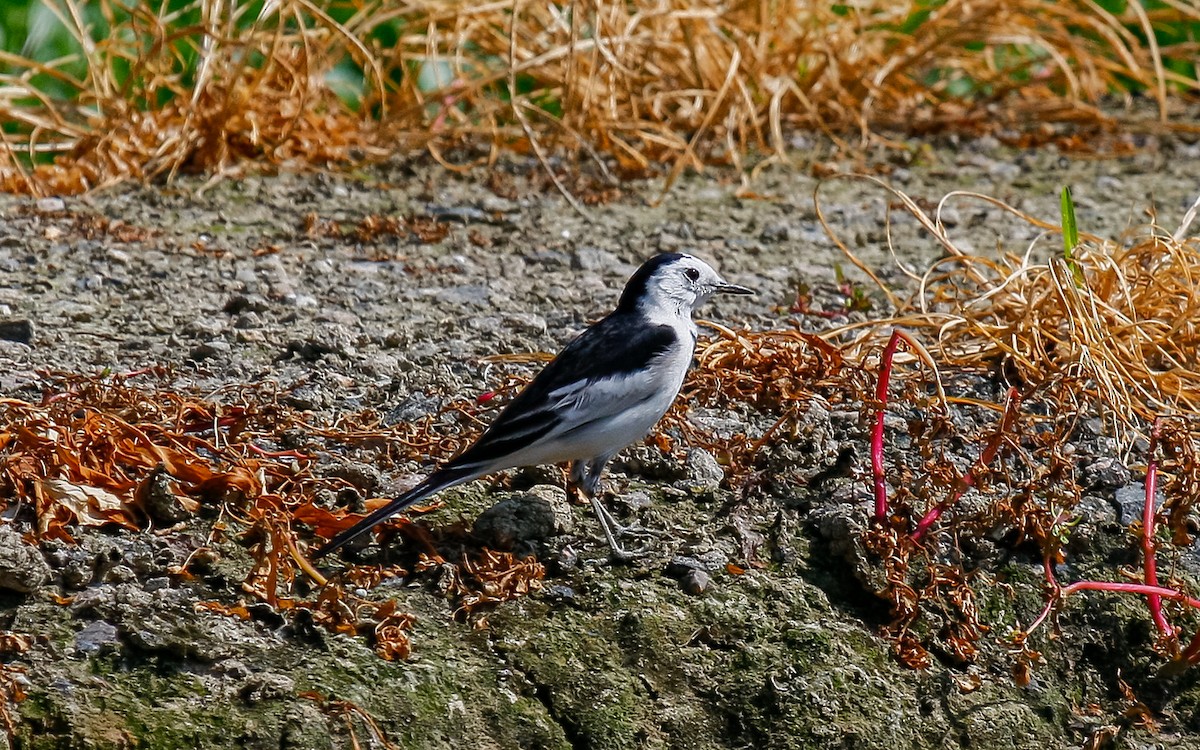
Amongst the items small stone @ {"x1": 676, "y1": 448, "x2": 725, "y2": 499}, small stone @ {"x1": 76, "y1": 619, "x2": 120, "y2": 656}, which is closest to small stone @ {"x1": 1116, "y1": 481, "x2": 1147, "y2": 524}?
small stone @ {"x1": 676, "y1": 448, "x2": 725, "y2": 499}

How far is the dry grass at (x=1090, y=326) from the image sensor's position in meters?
5.07

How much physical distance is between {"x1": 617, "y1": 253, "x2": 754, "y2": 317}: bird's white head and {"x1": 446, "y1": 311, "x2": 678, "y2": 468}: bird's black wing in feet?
0.61

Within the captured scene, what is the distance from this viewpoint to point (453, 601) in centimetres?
406

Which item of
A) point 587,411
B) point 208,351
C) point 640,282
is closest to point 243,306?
point 208,351

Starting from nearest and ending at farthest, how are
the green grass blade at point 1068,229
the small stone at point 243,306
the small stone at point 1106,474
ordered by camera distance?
the small stone at point 1106,474
the green grass blade at point 1068,229
the small stone at point 243,306

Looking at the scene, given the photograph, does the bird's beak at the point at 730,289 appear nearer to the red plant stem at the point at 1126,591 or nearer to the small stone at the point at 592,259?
the small stone at the point at 592,259

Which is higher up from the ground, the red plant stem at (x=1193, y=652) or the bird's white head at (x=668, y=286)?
the bird's white head at (x=668, y=286)

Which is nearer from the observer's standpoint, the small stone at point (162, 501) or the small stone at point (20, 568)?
the small stone at point (20, 568)

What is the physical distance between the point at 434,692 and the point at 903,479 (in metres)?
1.71

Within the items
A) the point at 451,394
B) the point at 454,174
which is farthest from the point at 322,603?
the point at 454,174

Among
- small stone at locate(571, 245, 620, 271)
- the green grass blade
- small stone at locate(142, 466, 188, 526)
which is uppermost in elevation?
the green grass blade

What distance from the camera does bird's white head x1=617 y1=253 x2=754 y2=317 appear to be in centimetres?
502

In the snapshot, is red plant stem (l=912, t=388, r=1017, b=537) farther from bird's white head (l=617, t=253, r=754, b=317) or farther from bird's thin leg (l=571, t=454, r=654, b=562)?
bird's white head (l=617, t=253, r=754, b=317)

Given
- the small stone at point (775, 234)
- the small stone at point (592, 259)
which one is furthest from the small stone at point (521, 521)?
the small stone at point (775, 234)
